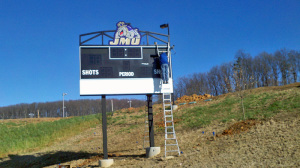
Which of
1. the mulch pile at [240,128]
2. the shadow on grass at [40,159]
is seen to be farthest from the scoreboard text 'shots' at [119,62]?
the shadow on grass at [40,159]

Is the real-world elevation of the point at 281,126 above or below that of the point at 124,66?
below

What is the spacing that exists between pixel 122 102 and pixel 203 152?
452 ft

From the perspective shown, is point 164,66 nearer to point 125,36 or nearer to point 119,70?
point 119,70

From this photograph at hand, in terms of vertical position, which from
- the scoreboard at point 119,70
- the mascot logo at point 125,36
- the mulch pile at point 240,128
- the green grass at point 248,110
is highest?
the mascot logo at point 125,36

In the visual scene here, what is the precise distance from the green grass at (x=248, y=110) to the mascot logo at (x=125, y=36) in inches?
336

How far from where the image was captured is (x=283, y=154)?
1022cm

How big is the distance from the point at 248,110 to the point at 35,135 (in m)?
27.2

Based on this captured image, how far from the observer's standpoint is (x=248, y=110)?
20406 millimetres

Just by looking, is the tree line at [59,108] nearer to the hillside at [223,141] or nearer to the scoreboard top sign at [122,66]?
the hillside at [223,141]

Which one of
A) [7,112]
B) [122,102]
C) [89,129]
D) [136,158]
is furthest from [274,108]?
[7,112]

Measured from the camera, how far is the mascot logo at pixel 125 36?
15.1m

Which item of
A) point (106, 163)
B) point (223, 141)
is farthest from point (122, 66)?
point (223, 141)

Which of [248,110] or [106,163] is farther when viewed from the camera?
[248,110]

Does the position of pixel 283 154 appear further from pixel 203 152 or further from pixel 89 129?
pixel 89 129
